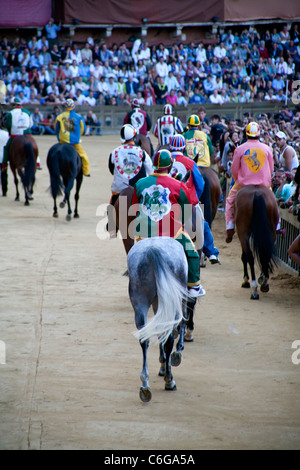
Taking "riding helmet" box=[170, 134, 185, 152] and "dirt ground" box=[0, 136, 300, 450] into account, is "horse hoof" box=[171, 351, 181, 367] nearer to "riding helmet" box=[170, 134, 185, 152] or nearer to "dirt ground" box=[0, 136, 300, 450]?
"dirt ground" box=[0, 136, 300, 450]

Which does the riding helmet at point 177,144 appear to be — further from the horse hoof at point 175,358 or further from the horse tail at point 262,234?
the horse hoof at point 175,358

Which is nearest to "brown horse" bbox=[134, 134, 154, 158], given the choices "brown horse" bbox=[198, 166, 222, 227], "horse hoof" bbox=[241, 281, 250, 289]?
"brown horse" bbox=[198, 166, 222, 227]

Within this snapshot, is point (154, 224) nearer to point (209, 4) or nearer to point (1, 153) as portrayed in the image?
point (1, 153)

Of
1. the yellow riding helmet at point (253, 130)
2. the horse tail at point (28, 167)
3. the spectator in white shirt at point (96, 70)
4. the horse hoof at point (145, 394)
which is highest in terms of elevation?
the spectator in white shirt at point (96, 70)

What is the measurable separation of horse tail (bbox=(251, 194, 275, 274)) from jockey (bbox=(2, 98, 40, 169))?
8928 mm

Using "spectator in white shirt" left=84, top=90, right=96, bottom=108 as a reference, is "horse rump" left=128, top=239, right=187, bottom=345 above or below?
A: below

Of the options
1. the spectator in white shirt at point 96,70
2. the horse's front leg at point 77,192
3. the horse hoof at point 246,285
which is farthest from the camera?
the spectator in white shirt at point 96,70

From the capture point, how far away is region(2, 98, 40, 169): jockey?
1706 centimetres

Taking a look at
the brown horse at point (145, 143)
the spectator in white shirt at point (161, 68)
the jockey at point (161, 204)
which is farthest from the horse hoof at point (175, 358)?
the spectator in white shirt at point (161, 68)

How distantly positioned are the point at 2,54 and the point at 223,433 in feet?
85.5

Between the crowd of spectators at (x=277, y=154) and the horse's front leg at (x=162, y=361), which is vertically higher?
the crowd of spectators at (x=277, y=154)

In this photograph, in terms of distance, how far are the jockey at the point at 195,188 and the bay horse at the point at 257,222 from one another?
0.82m

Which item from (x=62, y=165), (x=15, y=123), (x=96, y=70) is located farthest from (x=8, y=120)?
(x=96, y=70)

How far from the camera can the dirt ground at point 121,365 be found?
5559 mm
